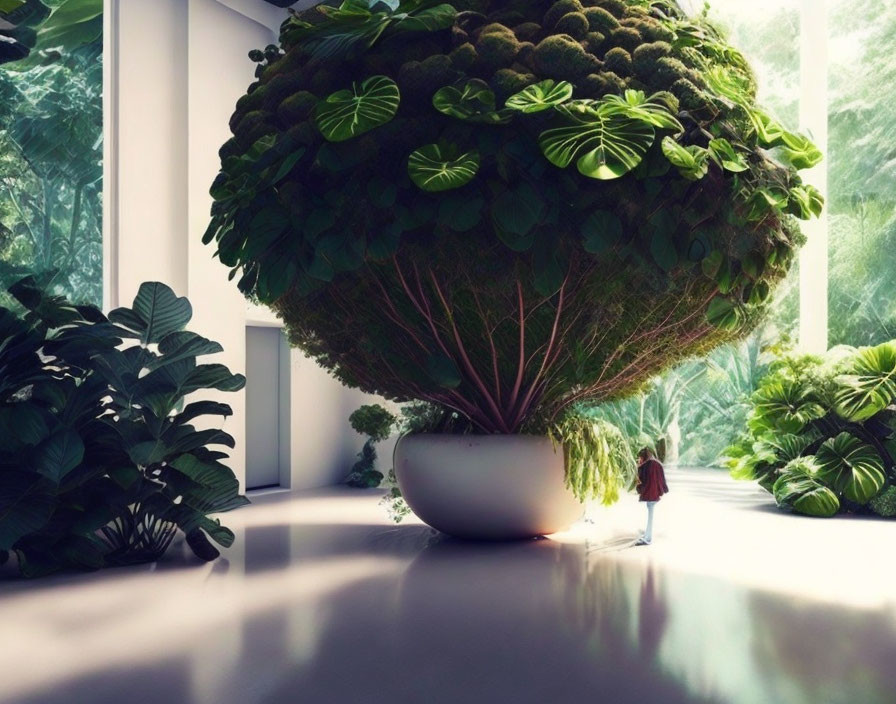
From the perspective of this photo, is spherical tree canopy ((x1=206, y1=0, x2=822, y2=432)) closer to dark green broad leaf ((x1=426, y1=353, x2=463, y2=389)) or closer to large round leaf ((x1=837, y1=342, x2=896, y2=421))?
dark green broad leaf ((x1=426, y1=353, x2=463, y2=389))

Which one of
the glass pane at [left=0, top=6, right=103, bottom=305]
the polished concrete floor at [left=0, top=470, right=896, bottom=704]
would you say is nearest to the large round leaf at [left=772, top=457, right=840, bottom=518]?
the polished concrete floor at [left=0, top=470, right=896, bottom=704]

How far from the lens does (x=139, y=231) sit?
9.08 m

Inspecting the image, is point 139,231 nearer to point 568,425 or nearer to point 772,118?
point 568,425

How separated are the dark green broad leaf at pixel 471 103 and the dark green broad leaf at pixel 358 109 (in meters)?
0.30

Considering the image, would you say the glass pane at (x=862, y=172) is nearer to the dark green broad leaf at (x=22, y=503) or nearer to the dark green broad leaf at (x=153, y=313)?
the dark green broad leaf at (x=153, y=313)

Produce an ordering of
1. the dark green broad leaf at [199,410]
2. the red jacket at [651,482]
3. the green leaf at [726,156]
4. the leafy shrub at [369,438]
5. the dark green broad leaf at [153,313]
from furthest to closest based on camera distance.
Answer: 1. the leafy shrub at [369,438]
2. the red jacket at [651,482]
3. the dark green broad leaf at [153,313]
4. the dark green broad leaf at [199,410]
5. the green leaf at [726,156]

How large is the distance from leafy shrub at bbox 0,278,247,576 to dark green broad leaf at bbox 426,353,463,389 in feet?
4.58

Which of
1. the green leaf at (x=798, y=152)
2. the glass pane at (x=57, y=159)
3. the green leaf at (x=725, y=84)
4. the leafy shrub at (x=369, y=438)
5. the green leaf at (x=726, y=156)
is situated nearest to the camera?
the green leaf at (x=726, y=156)

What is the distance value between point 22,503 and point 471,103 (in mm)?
3784

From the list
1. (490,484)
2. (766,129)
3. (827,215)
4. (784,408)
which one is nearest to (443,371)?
(490,484)

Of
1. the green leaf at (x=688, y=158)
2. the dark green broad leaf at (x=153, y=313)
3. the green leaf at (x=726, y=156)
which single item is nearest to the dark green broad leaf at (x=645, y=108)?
the green leaf at (x=688, y=158)

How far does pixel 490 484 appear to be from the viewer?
6648 millimetres

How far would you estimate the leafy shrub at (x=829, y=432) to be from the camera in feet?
28.0

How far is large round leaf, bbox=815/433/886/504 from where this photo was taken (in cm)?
842
